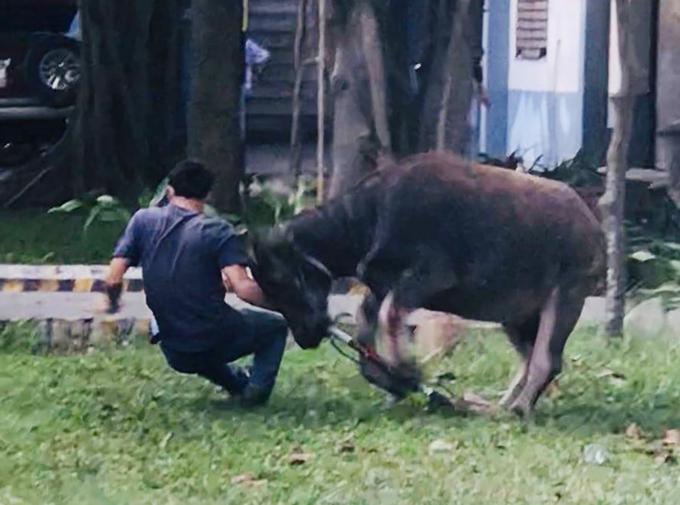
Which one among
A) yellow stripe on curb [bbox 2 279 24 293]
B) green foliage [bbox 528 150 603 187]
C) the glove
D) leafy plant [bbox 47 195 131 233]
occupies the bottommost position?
leafy plant [bbox 47 195 131 233]

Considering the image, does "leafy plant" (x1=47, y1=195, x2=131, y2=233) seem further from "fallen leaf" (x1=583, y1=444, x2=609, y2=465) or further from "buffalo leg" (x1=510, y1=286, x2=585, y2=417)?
"fallen leaf" (x1=583, y1=444, x2=609, y2=465)

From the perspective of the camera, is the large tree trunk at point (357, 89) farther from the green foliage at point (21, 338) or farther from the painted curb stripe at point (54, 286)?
the green foliage at point (21, 338)

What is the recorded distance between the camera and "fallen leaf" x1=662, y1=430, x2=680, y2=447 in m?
8.91

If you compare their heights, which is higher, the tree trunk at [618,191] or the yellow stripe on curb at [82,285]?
the tree trunk at [618,191]

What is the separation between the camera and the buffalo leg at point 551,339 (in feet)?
31.3

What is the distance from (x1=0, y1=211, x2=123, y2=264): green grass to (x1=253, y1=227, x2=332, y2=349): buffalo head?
5185 millimetres

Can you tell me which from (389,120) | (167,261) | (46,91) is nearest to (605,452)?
(167,261)

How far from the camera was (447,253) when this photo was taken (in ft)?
31.2

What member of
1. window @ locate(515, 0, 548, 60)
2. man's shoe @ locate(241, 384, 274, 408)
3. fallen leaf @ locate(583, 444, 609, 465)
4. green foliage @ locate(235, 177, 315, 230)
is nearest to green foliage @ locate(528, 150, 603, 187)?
green foliage @ locate(235, 177, 315, 230)

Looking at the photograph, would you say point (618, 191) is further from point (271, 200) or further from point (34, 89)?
point (34, 89)

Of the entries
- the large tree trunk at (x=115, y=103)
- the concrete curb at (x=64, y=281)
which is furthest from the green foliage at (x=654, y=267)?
the large tree trunk at (x=115, y=103)

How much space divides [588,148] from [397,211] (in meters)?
9.19

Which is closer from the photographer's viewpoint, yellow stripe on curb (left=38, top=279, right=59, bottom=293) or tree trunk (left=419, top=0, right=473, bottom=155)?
yellow stripe on curb (left=38, top=279, right=59, bottom=293)

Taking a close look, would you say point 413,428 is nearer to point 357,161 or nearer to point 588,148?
point 357,161
